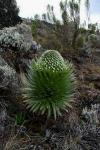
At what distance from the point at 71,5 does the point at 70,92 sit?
612 centimetres

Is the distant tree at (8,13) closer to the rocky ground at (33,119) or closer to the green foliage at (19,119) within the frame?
the rocky ground at (33,119)

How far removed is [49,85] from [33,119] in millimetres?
656

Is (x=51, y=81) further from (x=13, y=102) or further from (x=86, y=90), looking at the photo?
(x=86, y=90)

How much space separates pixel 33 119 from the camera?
7359 millimetres

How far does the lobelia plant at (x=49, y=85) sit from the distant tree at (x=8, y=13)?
299 centimetres

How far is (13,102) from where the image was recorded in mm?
7688

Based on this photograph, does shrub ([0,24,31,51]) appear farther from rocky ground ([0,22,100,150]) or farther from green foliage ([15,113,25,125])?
green foliage ([15,113,25,125])

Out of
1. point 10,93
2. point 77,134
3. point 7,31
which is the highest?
point 7,31

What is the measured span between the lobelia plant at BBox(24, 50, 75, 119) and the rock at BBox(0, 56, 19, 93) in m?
0.56

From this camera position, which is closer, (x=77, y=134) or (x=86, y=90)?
(x=77, y=134)

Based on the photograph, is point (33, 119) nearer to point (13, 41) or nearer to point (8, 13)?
point (13, 41)

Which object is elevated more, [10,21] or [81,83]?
[10,21]

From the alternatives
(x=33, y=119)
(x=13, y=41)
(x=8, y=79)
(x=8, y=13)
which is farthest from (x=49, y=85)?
(x=8, y=13)

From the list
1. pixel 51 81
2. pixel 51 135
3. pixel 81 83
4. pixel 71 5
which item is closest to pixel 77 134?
pixel 51 135
